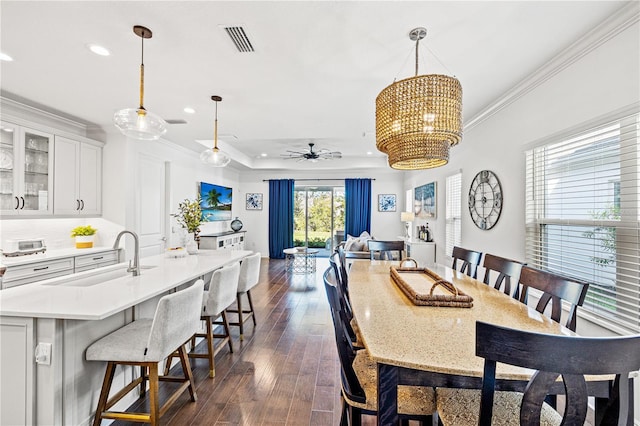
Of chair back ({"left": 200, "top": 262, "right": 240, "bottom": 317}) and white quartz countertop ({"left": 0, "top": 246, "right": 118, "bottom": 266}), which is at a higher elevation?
white quartz countertop ({"left": 0, "top": 246, "right": 118, "bottom": 266})

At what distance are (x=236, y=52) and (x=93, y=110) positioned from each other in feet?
8.45

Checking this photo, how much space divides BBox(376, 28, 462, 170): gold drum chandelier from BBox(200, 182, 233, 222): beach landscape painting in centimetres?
521

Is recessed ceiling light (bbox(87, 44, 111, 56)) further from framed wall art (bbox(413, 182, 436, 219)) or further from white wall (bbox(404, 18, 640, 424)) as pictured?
framed wall art (bbox(413, 182, 436, 219))

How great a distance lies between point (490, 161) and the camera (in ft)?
11.4

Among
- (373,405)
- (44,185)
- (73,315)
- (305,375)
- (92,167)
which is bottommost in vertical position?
(305,375)

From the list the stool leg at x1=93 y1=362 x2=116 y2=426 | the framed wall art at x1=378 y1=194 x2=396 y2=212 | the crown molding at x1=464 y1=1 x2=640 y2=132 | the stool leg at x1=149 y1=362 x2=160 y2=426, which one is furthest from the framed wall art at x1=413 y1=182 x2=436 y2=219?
the stool leg at x1=93 y1=362 x2=116 y2=426

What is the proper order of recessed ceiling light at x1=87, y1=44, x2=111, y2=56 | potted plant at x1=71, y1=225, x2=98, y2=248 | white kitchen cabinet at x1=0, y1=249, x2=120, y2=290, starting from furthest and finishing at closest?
potted plant at x1=71, y1=225, x2=98, y2=248 → white kitchen cabinet at x1=0, y1=249, x2=120, y2=290 → recessed ceiling light at x1=87, y1=44, x2=111, y2=56

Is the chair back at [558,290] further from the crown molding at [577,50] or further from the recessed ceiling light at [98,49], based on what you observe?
the recessed ceiling light at [98,49]

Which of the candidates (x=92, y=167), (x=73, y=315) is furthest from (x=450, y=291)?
(x=92, y=167)

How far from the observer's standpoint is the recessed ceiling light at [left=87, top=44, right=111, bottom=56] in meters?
2.22

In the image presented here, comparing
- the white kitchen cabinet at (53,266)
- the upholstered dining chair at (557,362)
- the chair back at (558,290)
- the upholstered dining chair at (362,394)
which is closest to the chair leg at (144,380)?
the white kitchen cabinet at (53,266)

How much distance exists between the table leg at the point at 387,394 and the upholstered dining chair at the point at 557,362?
294 mm

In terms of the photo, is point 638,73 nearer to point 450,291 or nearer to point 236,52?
point 450,291

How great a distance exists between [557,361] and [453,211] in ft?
14.2
